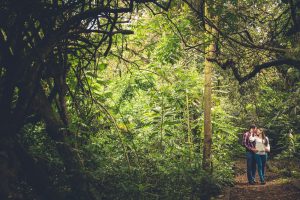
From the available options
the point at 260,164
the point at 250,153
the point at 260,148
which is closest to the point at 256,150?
the point at 260,148

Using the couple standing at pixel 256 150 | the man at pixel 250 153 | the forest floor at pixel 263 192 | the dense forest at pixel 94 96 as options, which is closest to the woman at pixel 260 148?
the couple standing at pixel 256 150

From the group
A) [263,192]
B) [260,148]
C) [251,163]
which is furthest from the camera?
[251,163]

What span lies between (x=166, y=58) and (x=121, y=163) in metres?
4.45

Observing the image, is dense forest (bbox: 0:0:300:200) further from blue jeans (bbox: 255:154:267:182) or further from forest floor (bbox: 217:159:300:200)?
blue jeans (bbox: 255:154:267:182)

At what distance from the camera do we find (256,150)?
11961 mm

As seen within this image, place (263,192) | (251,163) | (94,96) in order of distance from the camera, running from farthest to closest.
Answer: (251,163) → (263,192) → (94,96)

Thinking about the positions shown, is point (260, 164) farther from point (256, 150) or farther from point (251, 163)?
point (256, 150)

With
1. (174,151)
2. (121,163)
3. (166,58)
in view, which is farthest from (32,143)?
(166,58)

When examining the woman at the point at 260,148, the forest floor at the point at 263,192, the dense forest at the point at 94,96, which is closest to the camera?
the dense forest at the point at 94,96

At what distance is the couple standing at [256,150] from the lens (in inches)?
470

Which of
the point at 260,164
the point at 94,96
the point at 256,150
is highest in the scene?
the point at 94,96

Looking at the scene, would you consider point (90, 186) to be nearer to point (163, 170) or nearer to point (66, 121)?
point (66, 121)

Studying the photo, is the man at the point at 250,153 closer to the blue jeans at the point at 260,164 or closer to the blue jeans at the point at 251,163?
the blue jeans at the point at 251,163

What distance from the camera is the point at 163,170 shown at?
23.2 feet
